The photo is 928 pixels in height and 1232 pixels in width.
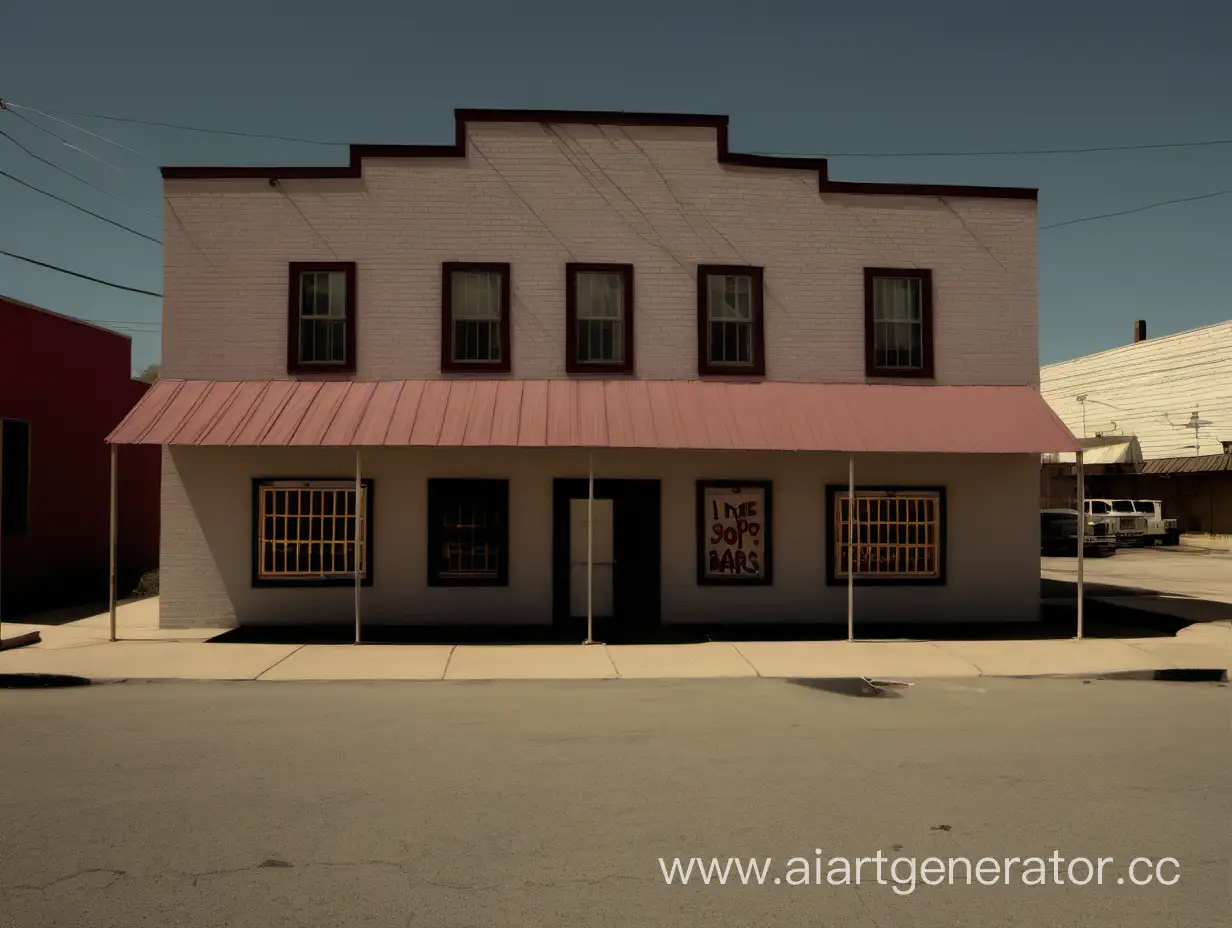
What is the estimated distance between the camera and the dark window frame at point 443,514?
1499 cm

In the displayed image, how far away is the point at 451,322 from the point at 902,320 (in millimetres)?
7312

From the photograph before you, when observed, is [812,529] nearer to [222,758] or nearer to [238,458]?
[238,458]

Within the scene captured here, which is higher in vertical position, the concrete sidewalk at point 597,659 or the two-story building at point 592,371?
the two-story building at point 592,371

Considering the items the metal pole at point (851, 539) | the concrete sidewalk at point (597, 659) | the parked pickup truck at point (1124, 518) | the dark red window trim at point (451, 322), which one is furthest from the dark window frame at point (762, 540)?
the parked pickup truck at point (1124, 518)

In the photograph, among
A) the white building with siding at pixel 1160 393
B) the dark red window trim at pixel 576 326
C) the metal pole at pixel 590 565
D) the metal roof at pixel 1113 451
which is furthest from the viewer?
the white building with siding at pixel 1160 393

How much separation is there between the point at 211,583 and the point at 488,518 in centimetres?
437

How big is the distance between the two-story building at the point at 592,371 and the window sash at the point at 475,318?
0.03 metres

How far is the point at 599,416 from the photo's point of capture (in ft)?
46.5

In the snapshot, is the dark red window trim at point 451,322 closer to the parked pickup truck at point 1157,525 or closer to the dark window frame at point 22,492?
the dark window frame at point 22,492

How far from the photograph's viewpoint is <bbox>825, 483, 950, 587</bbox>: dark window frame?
610 inches

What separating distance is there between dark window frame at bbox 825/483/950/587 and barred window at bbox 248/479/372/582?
286 inches

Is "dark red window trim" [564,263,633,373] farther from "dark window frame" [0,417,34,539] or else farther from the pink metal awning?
"dark window frame" [0,417,34,539]

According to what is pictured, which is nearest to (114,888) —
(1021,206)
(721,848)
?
(721,848)

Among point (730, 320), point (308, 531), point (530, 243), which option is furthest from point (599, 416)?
point (308, 531)
